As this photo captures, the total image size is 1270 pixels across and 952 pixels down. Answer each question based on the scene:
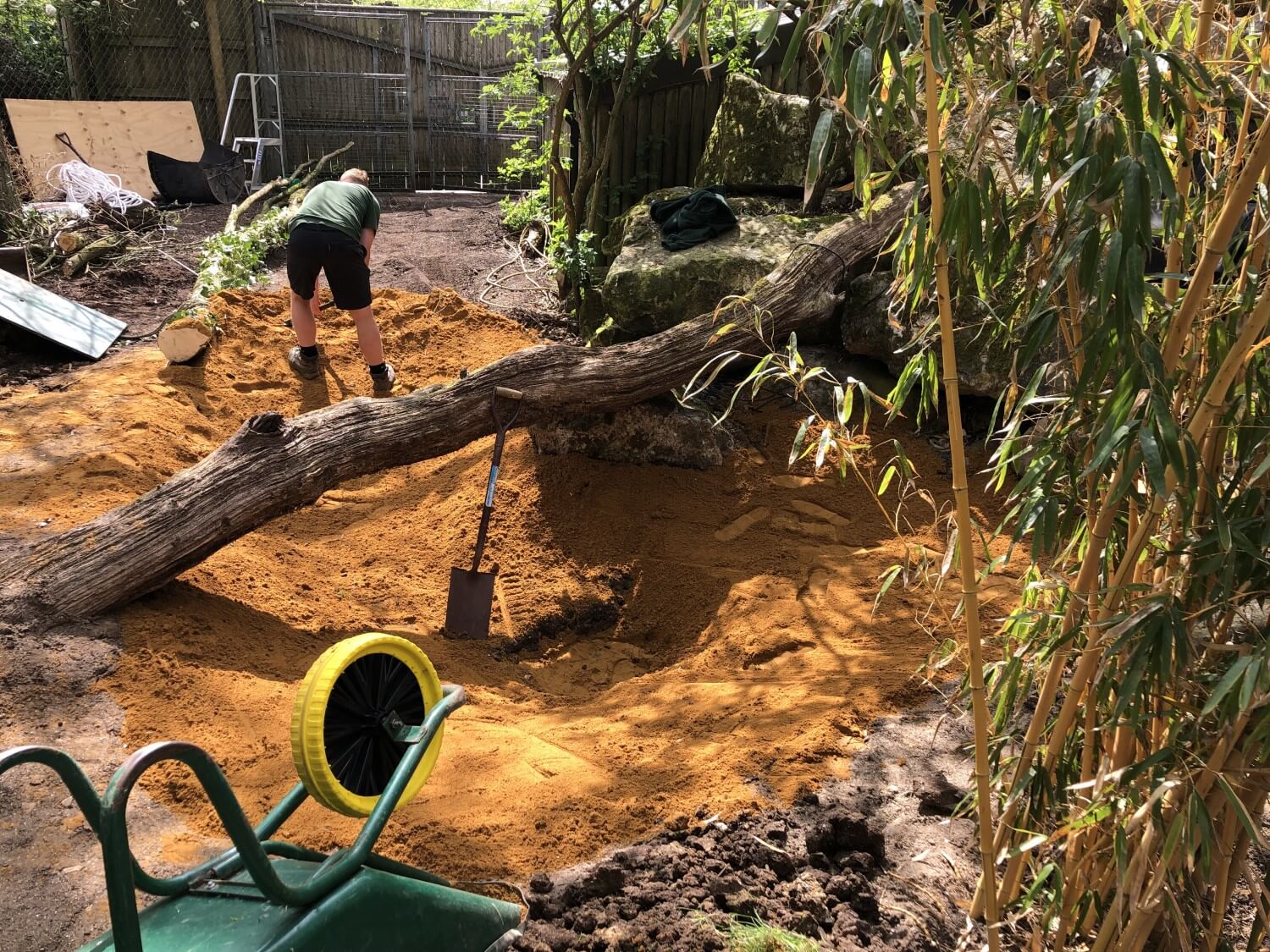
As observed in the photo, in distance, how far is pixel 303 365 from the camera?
21.6 feet

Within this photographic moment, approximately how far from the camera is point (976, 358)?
5.75m

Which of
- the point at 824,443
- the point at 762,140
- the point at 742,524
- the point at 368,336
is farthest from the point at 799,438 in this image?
the point at 762,140

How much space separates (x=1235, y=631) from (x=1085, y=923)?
2.70 ft

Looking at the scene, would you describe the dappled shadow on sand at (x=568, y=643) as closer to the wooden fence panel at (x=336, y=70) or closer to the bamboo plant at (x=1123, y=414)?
the bamboo plant at (x=1123, y=414)

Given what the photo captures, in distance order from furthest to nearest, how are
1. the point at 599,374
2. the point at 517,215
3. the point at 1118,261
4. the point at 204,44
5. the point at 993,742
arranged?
the point at 204,44 → the point at 517,215 → the point at 599,374 → the point at 993,742 → the point at 1118,261

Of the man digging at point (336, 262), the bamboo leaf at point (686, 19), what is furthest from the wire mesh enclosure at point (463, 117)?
the bamboo leaf at point (686, 19)

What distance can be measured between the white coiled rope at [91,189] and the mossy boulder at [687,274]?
6.67 metres

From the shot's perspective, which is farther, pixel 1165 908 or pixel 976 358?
pixel 976 358

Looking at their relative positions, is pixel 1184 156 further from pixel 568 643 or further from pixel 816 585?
pixel 568 643

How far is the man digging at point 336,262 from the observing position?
6152mm

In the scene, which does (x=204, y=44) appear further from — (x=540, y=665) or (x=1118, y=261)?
(x=1118, y=261)

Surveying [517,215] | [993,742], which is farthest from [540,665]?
[517,215]

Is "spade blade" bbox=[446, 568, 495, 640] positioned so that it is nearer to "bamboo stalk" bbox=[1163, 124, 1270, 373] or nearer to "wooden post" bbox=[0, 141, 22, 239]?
"bamboo stalk" bbox=[1163, 124, 1270, 373]

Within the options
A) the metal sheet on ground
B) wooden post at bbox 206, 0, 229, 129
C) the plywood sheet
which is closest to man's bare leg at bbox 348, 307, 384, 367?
the metal sheet on ground
